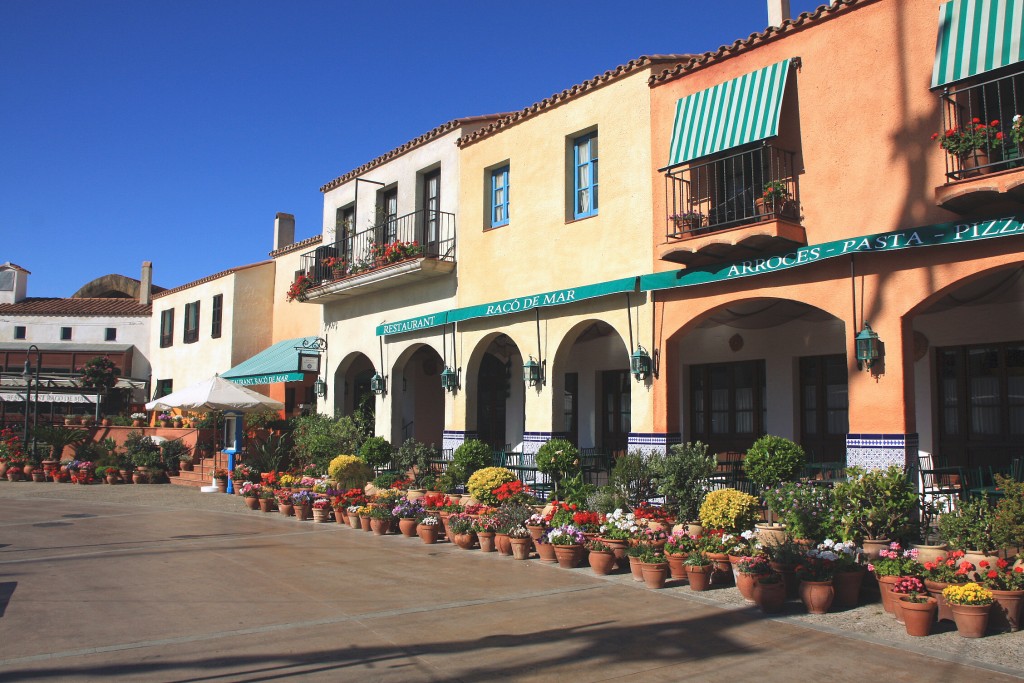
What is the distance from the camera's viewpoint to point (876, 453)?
10.9 meters

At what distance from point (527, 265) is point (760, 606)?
31.9ft

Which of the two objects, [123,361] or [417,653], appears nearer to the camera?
[417,653]

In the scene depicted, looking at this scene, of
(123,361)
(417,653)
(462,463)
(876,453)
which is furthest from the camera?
(123,361)

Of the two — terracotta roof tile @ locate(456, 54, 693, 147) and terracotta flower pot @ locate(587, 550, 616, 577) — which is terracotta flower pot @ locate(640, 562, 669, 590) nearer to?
terracotta flower pot @ locate(587, 550, 616, 577)

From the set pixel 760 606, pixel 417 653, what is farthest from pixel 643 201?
pixel 417 653

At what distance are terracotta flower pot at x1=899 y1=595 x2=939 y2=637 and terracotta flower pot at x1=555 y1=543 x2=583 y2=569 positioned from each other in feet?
14.4

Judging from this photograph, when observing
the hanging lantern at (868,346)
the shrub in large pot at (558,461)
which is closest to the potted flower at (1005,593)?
the hanging lantern at (868,346)

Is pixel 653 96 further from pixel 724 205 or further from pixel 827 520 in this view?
pixel 827 520

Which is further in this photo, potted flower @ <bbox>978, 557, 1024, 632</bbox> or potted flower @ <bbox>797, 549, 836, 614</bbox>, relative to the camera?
potted flower @ <bbox>797, 549, 836, 614</bbox>

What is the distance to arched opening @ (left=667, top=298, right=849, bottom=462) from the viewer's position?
14578 millimetres

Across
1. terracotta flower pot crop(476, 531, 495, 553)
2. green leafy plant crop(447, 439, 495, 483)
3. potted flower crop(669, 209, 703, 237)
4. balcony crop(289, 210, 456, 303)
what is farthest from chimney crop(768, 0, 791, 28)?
terracotta flower pot crop(476, 531, 495, 553)

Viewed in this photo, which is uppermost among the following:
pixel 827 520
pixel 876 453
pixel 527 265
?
pixel 527 265

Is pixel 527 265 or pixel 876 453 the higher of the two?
pixel 527 265

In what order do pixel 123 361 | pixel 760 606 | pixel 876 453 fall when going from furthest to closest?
pixel 123 361, pixel 876 453, pixel 760 606
